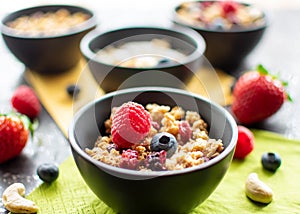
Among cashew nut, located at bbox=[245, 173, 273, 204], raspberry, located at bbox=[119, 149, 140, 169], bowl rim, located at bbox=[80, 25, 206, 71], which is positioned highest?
raspberry, located at bbox=[119, 149, 140, 169]

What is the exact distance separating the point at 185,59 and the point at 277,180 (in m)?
0.44

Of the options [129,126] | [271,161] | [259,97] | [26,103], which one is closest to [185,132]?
[129,126]

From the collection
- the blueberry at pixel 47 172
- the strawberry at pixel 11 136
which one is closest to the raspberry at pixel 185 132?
the blueberry at pixel 47 172

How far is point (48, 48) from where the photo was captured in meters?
1.58

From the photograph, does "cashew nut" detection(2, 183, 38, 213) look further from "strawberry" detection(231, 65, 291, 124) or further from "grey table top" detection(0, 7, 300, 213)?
"strawberry" detection(231, 65, 291, 124)

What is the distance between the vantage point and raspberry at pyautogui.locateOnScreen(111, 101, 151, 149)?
3.24 ft

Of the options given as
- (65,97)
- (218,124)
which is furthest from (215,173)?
(65,97)

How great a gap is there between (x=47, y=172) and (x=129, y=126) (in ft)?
0.85

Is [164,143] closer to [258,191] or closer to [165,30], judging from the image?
[258,191]

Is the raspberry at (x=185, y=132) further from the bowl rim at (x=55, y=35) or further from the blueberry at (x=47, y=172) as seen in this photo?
the bowl rim at (x=55, y=35)

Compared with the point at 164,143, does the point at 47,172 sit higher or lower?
lower

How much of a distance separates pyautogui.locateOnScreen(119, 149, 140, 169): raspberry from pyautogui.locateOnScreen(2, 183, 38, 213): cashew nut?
0.75 ft

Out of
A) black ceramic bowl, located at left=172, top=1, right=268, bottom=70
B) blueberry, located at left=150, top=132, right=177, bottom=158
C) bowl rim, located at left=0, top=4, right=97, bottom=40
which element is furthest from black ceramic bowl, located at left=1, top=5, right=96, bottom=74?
blueberry, located at left=150, top=132, right=177, bottom=158

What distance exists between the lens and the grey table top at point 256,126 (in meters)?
1.21
